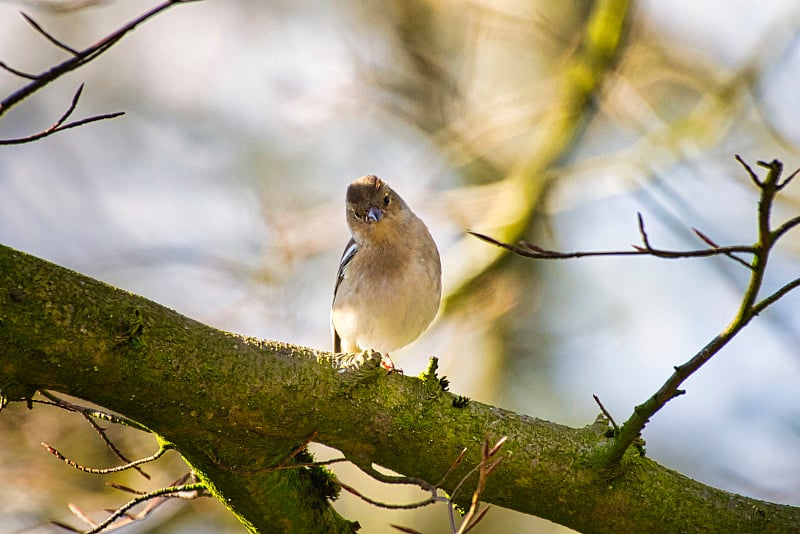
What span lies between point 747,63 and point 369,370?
5587mm

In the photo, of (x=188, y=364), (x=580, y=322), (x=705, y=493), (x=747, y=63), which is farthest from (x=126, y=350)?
(x=580, y=322)

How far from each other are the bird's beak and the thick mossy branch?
8.11ft

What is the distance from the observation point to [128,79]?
10.5 metres

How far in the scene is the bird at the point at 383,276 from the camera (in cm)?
548

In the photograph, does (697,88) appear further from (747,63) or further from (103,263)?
(103,263)

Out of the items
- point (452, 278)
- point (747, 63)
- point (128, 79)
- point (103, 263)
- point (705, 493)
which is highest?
point (128, 79)

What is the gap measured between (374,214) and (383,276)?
0.52 meters

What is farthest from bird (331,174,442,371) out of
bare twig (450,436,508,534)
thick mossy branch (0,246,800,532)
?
bare twig (450,436,508,534)

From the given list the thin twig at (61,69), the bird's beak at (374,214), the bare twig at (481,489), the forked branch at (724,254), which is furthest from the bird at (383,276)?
the thin twig at (61,69)

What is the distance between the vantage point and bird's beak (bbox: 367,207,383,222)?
19.0 feet

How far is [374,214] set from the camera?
19.0 feet

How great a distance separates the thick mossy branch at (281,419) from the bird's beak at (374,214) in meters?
2.47

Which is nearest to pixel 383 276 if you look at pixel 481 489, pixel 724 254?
pixel 481 489

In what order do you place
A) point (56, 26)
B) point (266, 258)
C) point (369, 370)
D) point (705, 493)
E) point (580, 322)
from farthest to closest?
1. point (56, 26)
2. point (580, 322)
3. point (266, 258)
4. point (705, 493)
5. point (369, 370)
